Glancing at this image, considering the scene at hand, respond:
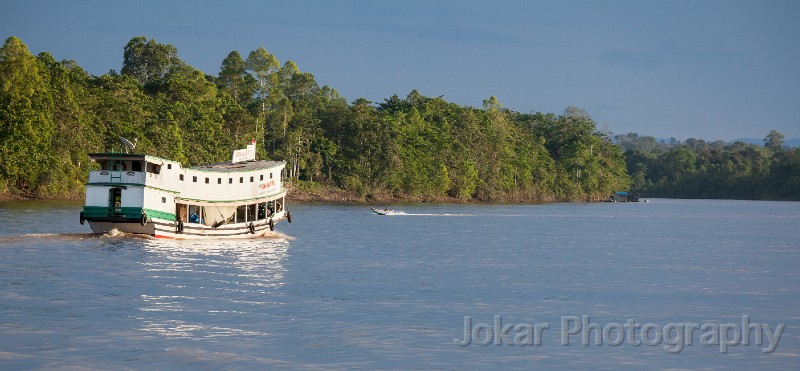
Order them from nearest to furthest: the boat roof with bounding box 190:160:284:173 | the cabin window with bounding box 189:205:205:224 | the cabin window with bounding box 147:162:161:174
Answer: the cabin window with bounding box 147:162:161:174
the cabin window with bounding box 189:205:205:224
the boat roof with bounding box 190:160:284:173

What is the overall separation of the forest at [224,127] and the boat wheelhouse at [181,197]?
45463 millimetres

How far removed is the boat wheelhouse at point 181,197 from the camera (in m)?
56.8

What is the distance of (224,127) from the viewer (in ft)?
495

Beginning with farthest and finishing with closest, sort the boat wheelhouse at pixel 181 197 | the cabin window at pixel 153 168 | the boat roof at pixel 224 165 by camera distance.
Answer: the cabin window at pixel 153 168
the boat roof at pixel 224 165
the boat wheelhouse at pixel 181 197

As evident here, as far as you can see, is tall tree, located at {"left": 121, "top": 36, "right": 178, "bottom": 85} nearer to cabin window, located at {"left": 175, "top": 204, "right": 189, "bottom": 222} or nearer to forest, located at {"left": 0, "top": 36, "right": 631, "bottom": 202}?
forest, located at {"left": 0, "top": 36, "right": 631, "bottom": 202}

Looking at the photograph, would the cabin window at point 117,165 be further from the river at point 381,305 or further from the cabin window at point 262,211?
the cabin window at point 262,211

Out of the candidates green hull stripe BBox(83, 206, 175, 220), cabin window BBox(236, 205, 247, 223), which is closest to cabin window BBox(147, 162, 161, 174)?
green hull stripe BBox(83, 206, 175, 220)

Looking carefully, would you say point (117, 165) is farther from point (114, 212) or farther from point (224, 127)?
point (224, 127)

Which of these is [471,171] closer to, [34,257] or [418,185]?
[418,185]

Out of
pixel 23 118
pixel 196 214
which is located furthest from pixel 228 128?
pixel 196 214

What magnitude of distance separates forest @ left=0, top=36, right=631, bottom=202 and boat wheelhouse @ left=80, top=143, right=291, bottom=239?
45.5 metres

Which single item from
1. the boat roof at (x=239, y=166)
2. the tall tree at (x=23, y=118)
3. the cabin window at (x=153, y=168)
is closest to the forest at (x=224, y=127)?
the tall tree at (x=23, y=118)

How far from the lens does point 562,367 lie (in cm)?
2506

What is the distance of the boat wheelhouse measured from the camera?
56.8 m
